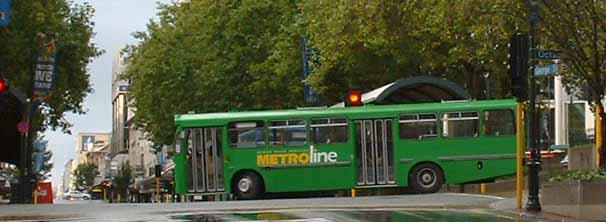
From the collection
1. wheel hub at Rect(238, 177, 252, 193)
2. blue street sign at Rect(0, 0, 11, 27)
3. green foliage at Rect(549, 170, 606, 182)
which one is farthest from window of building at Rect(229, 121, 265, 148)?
green foliage at Rect(549, 170, 606, 182)

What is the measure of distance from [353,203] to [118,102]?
13508 cm

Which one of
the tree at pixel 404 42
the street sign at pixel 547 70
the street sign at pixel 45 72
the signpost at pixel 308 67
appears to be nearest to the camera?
the street sign at pixel 547 70

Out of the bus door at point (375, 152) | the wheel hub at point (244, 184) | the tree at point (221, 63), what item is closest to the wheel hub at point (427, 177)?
the bus door at point (375, 152)

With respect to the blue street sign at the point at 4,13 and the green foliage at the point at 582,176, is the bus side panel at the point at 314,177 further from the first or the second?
the green foliage at the point at 582,176

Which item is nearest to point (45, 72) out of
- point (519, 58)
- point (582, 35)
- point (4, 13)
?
point (4, 13)

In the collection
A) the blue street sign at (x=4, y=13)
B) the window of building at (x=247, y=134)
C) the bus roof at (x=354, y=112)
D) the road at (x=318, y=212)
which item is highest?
the blue street sign at (x=4, y=13)

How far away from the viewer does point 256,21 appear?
156 feet

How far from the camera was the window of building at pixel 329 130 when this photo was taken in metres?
31.4

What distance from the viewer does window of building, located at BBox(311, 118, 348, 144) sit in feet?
103

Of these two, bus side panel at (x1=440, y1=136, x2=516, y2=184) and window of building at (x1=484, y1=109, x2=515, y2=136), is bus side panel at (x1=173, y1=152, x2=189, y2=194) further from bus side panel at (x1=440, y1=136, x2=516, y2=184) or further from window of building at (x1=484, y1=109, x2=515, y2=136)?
window of building at (x1=484, y1=109, x2=515, y2=136)

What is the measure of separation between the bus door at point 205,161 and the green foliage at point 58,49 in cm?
1673

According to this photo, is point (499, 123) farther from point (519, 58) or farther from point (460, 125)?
point (519, 58)

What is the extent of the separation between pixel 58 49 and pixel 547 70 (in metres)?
33.6

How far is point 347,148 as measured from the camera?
103 feet
